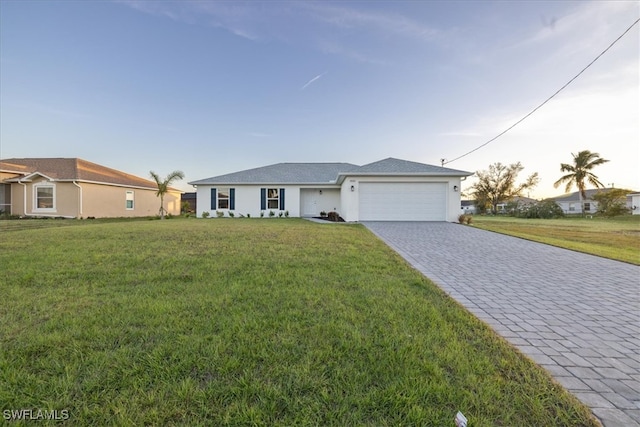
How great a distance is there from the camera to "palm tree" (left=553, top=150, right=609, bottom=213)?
108 ft

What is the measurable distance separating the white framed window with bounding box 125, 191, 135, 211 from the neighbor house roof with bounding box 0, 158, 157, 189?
2.49 feet

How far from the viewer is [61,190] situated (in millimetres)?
17469

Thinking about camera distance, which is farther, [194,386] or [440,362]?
[440,362]

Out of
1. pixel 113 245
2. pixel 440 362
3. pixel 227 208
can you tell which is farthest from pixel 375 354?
pixel 227 208

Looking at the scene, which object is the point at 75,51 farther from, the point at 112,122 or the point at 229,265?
the point at 229,265

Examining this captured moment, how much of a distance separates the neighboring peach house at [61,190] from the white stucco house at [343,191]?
658cm

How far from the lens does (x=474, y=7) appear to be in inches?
390

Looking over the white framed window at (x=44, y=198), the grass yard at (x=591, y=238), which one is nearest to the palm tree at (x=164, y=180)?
the white framed window at (x=44, y=198)

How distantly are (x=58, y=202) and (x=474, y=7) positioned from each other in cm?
2541

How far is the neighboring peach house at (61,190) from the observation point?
1736 centimetres

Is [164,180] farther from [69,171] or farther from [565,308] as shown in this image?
[565,308]

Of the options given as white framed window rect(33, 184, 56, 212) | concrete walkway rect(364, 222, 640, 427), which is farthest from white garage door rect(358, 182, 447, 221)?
white framed window rect(33, 184, 56, 212)

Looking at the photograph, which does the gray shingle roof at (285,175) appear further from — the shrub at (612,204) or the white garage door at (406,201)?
the shrub at (612,204)

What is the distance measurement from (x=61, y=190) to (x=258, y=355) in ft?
74.9
